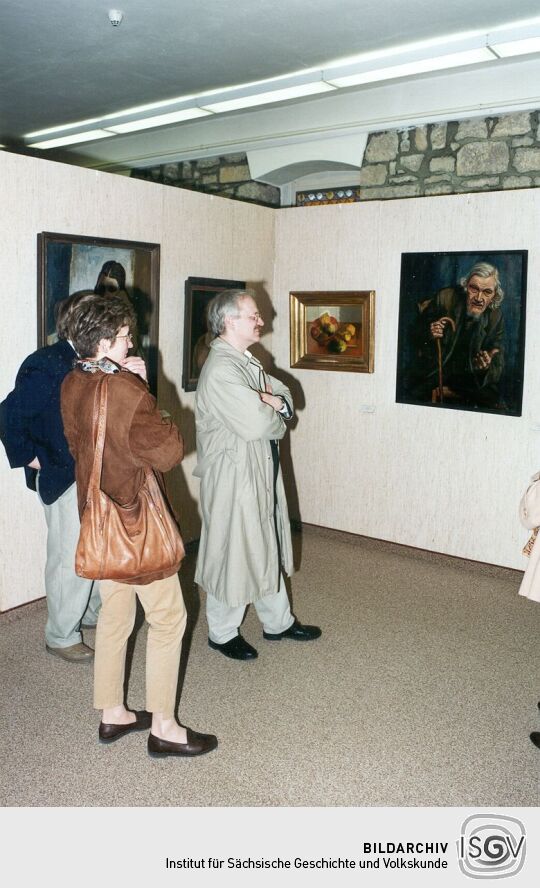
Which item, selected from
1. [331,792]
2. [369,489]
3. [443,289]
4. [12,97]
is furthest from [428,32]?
[331,792]

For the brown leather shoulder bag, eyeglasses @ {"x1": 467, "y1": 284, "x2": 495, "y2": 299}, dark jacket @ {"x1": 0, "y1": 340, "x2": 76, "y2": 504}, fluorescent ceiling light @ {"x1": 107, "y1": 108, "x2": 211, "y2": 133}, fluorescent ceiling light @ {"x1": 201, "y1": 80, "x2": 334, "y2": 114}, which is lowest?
the brown leather shoulder bag

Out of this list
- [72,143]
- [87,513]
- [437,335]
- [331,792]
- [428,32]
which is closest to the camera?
[87,513]

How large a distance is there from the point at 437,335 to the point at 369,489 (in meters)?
1.37

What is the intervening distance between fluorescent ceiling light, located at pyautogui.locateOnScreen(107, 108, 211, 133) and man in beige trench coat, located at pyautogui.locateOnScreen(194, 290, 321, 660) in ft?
13.9

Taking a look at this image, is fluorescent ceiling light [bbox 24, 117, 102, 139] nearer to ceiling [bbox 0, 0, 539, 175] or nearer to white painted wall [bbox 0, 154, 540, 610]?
ceiling [bbox 0, 0, 539, 175]

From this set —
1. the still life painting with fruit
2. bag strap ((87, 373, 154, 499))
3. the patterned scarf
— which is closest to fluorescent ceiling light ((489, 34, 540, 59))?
the still life painting with fruit

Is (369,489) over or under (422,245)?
under

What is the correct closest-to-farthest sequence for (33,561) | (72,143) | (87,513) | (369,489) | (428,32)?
(87,513)
(33,561)
(428,32)
(369,489)
(72,143)

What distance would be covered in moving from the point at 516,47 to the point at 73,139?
17.7 feet

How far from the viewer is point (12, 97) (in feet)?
23.2

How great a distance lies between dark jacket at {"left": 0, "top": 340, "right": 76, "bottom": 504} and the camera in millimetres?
3764

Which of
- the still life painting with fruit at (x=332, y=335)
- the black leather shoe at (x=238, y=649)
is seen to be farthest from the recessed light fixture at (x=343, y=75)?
the black leather shoe at (x=238, y=649)

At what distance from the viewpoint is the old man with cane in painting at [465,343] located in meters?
5.18

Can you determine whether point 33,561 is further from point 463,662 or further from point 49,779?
point 463,662
